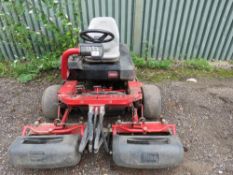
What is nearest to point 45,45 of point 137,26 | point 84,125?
point 137,26

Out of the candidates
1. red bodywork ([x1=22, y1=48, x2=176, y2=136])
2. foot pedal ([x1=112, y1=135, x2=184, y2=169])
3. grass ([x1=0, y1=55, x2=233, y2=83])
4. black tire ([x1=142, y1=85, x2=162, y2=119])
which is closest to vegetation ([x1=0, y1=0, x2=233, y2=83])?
grass ([x1=0, y1=55, x2=233, y2=83])

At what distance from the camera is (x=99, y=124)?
221 centimetres

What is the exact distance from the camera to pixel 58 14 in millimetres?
3576

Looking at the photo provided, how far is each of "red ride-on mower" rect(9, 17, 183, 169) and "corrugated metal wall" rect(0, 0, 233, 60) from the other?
99 centimetres

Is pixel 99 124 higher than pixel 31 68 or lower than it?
higher

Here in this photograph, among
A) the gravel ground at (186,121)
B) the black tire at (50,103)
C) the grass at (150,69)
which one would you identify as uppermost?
the black tire at (50,103)

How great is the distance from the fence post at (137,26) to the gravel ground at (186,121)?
83cm

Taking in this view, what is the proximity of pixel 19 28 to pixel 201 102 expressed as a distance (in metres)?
2.72

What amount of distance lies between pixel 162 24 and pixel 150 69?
27.5 inches

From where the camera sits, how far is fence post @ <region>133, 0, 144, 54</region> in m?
3.67

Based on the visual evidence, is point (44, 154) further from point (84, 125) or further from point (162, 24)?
point (162, 24)

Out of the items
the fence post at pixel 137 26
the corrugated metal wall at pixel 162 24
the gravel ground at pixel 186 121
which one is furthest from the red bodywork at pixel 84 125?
the fence post at pixel 137 26

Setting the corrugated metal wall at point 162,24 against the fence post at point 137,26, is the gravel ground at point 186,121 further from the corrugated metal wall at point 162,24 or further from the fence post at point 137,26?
the fence post at point 137,26

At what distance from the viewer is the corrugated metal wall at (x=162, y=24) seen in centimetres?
370
